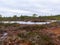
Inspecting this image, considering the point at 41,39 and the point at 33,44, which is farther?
the point at 41,39

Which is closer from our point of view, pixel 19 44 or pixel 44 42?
pixel 19 44

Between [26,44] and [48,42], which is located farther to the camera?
[48,42]

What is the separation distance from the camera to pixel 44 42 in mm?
15227

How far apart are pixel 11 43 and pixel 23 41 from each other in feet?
2.54

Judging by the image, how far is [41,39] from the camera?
1566 cm

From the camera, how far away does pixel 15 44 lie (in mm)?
14328

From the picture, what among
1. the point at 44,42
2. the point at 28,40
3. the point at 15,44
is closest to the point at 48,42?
the point at 44,42

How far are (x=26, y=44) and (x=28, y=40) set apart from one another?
1.87ft

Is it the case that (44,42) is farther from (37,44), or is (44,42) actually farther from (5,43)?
(5,43)

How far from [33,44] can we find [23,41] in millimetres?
678

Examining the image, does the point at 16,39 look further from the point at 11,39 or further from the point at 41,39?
the point at 41,39

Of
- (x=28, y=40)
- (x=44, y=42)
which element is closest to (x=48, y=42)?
(x=44, y=42)

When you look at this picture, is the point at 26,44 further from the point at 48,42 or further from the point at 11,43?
the point at 48,42

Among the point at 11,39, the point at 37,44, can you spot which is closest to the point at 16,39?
the point at 11,39
